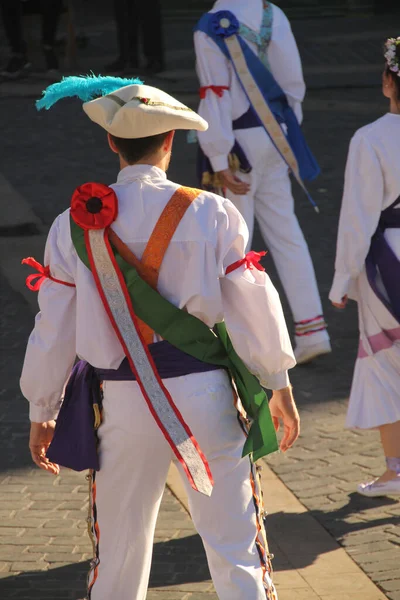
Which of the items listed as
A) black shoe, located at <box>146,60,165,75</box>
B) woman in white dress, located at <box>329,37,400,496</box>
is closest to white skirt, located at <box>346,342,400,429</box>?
woman in white dress, located at <box>329,37,400,496</box>

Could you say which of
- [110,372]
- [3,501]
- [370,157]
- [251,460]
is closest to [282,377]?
[251,460]

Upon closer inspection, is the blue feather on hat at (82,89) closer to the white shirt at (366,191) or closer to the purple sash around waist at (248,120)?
the white shirt at (366,191)

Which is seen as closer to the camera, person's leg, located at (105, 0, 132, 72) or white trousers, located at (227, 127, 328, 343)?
white trousers, located at (227, 127, 328, 343)

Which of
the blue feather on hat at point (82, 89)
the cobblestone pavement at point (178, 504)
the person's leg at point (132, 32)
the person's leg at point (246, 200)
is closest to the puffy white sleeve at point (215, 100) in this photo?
the person's leg at point (246, 200)

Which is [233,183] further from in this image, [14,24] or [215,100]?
[14,24]

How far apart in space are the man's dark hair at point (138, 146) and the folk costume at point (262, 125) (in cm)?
308

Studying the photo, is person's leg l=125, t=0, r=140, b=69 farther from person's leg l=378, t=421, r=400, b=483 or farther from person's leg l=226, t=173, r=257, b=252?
person's leg l=378, t=421, r=400, b=483

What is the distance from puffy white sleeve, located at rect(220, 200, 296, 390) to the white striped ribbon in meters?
0.28

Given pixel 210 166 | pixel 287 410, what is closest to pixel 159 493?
pixel 287 410

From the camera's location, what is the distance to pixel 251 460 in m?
3.61

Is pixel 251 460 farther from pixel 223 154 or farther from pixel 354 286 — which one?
pixel 223 154

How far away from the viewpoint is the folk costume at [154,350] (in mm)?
3500

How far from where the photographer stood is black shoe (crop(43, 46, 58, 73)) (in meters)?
14.6

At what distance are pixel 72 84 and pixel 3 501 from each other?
228cm
